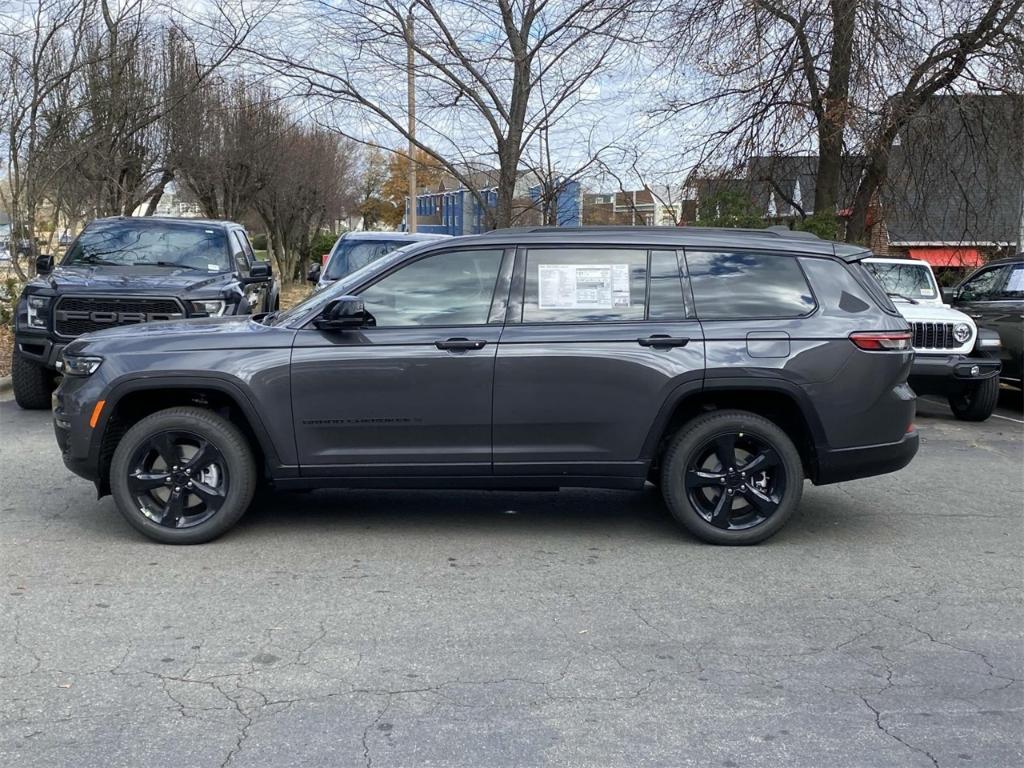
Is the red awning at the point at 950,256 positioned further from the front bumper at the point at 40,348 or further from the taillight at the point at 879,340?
the front bumper at the point at 40,348

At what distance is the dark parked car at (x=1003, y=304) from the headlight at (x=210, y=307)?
8.07 m

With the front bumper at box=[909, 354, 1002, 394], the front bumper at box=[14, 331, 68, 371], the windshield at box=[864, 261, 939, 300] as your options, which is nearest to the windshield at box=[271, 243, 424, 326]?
the front bumper at box=[14, 331, 68, 371]

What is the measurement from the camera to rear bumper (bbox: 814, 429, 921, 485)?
20.3 ft

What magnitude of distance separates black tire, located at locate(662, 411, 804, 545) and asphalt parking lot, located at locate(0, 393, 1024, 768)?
144mm

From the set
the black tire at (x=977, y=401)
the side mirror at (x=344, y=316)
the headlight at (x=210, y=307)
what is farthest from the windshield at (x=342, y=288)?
the black tire at (x=977, y=401)

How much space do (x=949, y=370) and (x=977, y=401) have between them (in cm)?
79

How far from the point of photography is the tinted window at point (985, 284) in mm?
12914

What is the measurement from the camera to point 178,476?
19.9ft

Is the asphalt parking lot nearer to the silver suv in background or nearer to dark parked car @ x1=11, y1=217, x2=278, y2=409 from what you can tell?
dark parked car @ x1=11, y1=217, x2=278, y2=409

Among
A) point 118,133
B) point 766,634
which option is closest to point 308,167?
point 118,133

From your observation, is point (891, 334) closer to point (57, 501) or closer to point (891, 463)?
point (891, 463)

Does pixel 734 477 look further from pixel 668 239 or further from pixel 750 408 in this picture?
pixel 668 239

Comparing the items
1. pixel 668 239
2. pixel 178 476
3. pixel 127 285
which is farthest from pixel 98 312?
pixel 668 239

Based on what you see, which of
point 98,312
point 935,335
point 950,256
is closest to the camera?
point 98,312
